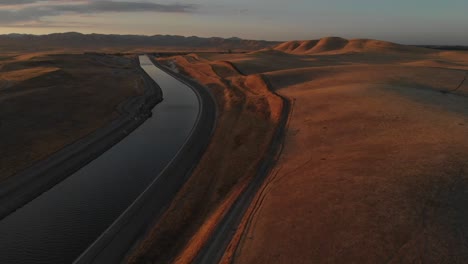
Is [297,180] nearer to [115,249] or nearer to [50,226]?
[115,249]

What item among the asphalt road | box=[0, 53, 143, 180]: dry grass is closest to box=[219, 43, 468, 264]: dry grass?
the asphalt road

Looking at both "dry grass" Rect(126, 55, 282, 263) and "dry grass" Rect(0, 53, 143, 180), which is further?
"dry grass" Rect(0, 53, 143, 180)

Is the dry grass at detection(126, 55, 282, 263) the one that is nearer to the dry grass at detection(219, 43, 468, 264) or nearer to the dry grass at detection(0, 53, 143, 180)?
the dry grass at detection(219, 43, 468, 264)

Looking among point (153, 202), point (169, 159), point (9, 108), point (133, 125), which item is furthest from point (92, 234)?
point (9, 108)

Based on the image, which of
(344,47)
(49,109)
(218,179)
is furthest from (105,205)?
(344,47)

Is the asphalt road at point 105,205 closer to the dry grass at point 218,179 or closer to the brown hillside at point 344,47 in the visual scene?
the dry grass at point 218,179

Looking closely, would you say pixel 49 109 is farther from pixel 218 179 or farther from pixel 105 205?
pixel 218 179
